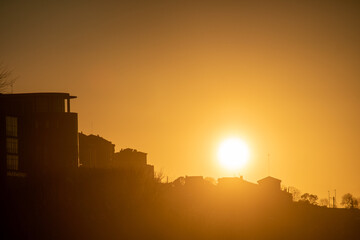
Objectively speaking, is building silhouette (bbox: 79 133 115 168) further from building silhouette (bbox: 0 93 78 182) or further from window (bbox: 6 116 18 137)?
window (bbox: 6 116 18 137)

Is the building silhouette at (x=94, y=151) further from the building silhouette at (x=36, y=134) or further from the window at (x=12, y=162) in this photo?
the window at (x=12, y=162)

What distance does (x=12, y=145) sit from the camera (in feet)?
160

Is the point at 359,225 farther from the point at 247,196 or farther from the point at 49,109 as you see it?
the point at 49,109

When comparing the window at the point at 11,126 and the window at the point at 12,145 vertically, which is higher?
the window at the point at 11,126

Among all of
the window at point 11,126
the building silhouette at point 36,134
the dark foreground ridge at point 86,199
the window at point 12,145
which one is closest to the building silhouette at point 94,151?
the dark foreground ridge at point 86,199

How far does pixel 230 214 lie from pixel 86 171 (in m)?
28.4

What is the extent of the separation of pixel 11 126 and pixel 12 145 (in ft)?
4.45

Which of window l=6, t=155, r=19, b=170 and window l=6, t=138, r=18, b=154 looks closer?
window l=6, t=155, r=19, b=170

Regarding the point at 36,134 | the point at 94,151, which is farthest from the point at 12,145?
the point at 94,151

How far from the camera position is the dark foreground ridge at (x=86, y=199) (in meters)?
34.8

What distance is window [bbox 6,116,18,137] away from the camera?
4804cm

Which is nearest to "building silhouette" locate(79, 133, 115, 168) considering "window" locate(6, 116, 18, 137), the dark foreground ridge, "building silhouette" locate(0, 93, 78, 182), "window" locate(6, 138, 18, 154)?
the dark foreground ridge

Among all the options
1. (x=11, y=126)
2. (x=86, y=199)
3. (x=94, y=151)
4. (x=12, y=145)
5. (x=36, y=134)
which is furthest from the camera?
(x=94, y=151)

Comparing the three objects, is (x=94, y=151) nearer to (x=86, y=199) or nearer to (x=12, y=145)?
(x=12, y=145)
